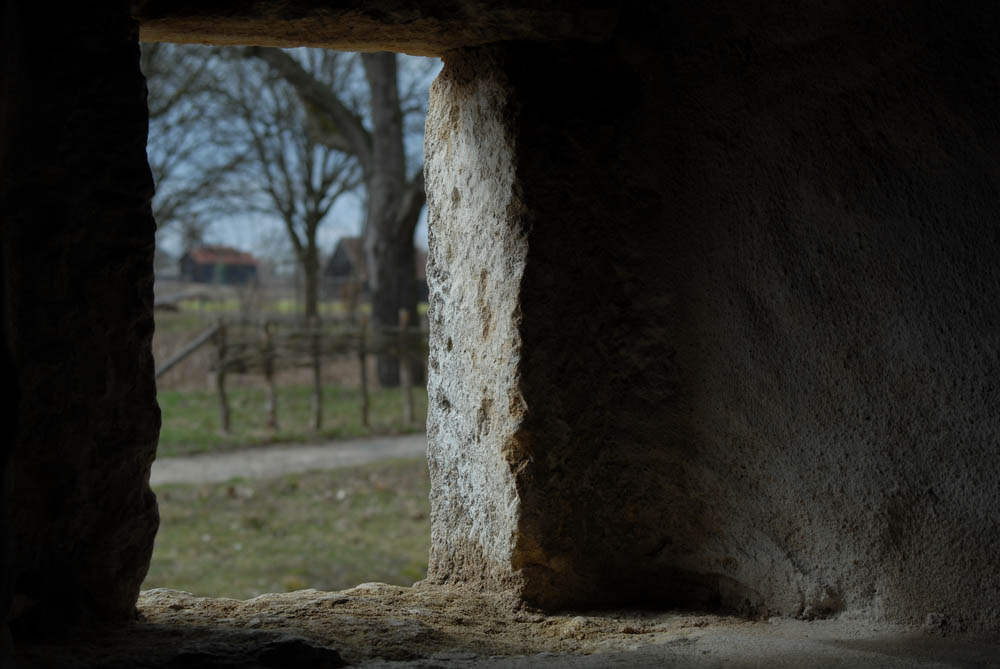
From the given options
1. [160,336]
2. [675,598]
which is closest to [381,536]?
[675,598]

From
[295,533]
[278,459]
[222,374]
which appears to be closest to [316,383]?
[222,374]

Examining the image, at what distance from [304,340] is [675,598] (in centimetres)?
833

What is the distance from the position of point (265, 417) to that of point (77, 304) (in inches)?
336

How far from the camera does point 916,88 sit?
201 cm

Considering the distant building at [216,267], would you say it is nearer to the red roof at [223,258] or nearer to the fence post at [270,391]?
the red roof at [223,258]

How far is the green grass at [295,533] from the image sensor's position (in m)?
5.13

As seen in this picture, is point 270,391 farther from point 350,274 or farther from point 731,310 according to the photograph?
point 350,274

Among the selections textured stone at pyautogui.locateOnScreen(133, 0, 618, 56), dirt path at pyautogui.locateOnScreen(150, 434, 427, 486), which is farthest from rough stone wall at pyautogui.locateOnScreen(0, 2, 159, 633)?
dirt path at pyautogui.locateOnScreen(150, 434, 427, 486)

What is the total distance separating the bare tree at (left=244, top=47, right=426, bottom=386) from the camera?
12172 millimetres

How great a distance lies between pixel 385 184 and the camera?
12.4 meters

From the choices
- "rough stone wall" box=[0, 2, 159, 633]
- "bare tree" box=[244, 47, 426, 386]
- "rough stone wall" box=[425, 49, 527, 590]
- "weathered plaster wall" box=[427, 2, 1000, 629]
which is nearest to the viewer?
"rough stone wall" box=[0, 2, 159, 633]

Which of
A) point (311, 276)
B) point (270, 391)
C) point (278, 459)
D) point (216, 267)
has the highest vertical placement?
point (216, 267)

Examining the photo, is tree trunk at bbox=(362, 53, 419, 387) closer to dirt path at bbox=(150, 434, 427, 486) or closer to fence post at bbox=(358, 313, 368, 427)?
Answer: fence post at bbox=(358, 313, 368, 427)

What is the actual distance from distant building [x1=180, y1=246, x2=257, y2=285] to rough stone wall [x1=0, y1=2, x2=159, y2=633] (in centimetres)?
1896
